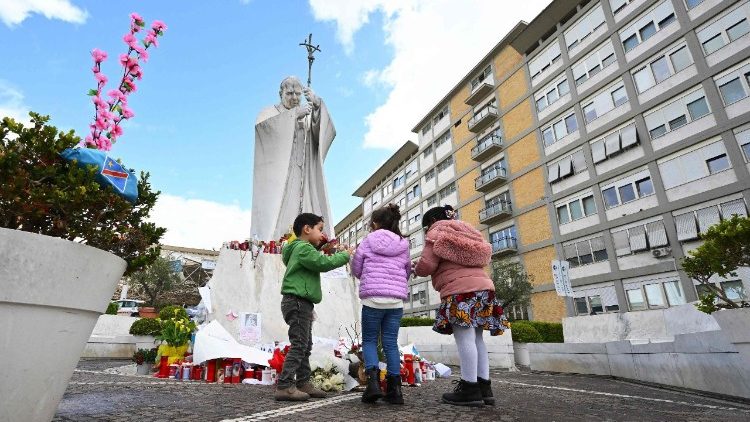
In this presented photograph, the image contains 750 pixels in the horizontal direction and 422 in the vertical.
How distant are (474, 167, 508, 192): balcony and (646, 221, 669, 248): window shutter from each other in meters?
9.81

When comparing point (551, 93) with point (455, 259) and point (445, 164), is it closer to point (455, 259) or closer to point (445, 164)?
point (445, 164)

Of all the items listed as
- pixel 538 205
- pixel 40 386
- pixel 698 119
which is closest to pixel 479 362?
pixel 40 386

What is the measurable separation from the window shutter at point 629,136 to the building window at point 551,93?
473cm

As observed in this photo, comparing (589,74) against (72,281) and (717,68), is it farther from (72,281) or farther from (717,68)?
(72,281)

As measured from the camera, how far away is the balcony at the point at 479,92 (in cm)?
2973

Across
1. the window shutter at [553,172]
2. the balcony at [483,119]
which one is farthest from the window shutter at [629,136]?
the balcony at [483,119]

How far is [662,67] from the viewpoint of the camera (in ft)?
63.9

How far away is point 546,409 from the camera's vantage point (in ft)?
10.0

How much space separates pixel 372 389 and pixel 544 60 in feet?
90.2

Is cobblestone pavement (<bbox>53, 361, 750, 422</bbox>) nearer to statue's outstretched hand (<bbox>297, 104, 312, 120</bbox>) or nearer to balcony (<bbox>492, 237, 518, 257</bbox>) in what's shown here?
statue's outstretched hand (<bbox>297, 104, 312, 120</bbox>)

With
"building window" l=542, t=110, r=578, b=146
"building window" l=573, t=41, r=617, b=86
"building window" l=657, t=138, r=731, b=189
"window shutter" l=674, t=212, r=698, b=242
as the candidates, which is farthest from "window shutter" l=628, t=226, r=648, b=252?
"building window" l=573, t=41, r=617, b=86

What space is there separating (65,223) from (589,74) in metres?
26.1

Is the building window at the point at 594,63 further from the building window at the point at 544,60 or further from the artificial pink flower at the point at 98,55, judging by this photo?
the artificial pink flower at the point at 98,55

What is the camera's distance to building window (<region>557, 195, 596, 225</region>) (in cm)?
2188
